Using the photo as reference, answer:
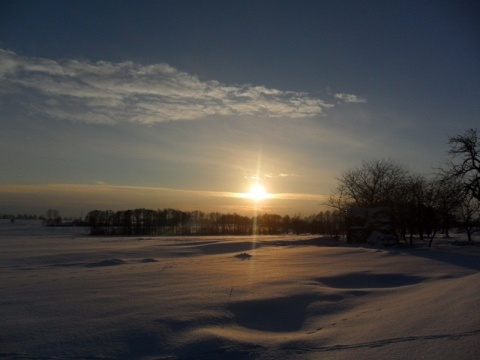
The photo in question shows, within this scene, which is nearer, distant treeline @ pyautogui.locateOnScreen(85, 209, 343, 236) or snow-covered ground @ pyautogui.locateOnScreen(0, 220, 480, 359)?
snow-covered ground @ pyautogui.locateOnScreen(0, 220, 480, 359)

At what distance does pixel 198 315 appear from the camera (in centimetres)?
664

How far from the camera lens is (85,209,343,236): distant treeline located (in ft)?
265

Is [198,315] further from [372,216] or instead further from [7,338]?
[372,216]

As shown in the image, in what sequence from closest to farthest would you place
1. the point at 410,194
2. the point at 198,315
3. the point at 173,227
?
the point at 198,315, the point at 410,194, the point at 173,227

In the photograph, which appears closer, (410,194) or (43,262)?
(43,262)

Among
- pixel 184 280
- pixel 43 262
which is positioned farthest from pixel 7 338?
pixel 43 262

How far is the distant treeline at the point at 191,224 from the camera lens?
265ft

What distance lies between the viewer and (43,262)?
54.1 feet

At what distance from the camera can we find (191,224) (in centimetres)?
10431

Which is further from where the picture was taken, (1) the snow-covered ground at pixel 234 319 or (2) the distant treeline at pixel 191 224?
(2) the distant treeline at pixel 191 224

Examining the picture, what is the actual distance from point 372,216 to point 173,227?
74177 mm

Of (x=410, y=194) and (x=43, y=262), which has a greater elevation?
(x=410, y=194)

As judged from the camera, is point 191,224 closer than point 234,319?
No

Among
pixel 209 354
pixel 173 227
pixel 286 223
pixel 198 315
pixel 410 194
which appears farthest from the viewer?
pixel 286 223
